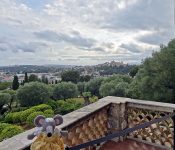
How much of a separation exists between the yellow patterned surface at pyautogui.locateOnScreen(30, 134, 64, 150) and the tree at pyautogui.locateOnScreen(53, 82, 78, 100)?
29928 mm

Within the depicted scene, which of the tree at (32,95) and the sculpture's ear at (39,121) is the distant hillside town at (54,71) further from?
the sculpture's ear at (39,121)

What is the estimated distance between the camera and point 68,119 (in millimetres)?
2377

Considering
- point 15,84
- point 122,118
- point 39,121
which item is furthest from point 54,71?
point 39,121

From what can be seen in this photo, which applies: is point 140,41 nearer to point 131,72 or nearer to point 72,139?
point 72,139

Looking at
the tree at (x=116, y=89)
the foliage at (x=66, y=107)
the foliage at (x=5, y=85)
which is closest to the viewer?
the foliage at (x=66, y=107)

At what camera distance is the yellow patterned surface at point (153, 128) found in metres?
3.05

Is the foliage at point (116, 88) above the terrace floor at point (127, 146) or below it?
below

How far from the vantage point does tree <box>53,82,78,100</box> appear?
31.3 m

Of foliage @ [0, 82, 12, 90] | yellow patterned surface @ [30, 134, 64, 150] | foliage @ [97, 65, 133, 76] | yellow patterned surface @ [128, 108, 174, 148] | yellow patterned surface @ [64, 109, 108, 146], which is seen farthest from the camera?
foliage @ [0, 82, 12, 90]

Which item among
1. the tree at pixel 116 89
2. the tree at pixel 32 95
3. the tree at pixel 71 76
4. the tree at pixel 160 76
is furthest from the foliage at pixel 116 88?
the tree at pixel 71 76

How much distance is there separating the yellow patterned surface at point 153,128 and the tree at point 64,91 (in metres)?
28.1

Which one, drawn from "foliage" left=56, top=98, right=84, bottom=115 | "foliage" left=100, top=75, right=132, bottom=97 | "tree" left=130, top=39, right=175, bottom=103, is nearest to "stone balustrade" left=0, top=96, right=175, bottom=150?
"tree" left=130, top=39, right=175, bottom=103

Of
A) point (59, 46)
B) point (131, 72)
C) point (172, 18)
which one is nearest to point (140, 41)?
point (172, 18)

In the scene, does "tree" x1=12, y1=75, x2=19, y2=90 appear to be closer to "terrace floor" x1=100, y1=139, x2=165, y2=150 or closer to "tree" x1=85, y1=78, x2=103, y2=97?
"tree" x1=85, y1=78, x2=103, y2=97
